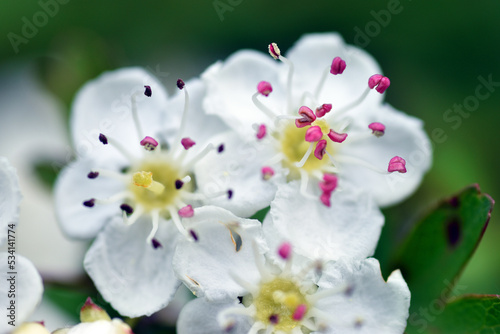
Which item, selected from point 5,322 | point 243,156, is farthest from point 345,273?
point 5,322

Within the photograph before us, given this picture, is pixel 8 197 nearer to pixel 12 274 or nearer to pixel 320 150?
pixel 12 274

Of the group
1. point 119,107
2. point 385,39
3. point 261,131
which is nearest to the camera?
point 261,131

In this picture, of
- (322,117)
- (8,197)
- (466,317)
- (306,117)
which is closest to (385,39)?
(322,117)

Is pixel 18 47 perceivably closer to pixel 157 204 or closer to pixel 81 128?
pixel 81 128

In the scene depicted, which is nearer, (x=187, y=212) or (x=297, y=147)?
(x=187, y=212)

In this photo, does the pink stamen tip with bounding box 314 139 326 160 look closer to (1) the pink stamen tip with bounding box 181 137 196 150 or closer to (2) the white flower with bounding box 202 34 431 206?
(2) the white flower with bounding box 202 34 431 206

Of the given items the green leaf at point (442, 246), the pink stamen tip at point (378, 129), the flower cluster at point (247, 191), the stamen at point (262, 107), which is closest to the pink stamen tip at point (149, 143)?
the flower cluster at point (247, 191)
